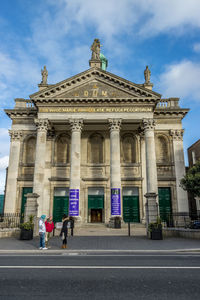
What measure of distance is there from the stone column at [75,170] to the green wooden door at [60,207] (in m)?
4.25

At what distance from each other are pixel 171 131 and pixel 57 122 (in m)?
13.3

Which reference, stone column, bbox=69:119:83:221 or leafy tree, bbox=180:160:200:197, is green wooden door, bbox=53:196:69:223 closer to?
stone column, bbox=69:119:83:221

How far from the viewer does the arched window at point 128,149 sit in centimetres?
2751

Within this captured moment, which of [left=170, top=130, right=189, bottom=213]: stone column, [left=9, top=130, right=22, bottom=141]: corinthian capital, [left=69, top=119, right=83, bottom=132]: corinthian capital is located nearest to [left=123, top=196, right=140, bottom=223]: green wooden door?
[left=170, top=130, right=189, bottom=213]: stone column

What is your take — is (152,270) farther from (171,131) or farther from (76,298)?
(171,131)

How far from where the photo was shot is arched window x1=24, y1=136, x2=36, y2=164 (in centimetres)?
2769

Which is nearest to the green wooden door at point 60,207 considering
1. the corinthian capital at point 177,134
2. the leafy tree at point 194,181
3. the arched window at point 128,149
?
the arched window at point 128,149

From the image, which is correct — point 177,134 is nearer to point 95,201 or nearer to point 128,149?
point 128,149

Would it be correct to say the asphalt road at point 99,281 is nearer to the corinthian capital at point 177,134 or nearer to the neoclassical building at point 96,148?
the neoclassical building at point 96,148

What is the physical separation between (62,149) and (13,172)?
6.14 meters

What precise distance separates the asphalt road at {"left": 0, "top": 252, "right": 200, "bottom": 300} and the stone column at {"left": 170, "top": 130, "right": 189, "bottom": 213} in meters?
19.3

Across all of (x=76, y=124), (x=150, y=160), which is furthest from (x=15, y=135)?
(x=150, y=160)

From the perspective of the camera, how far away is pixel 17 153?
1081 inches

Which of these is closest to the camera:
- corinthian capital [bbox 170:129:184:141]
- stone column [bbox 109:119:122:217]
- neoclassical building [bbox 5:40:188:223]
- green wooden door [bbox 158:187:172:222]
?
stone column [bbox 109:119:122:217]
